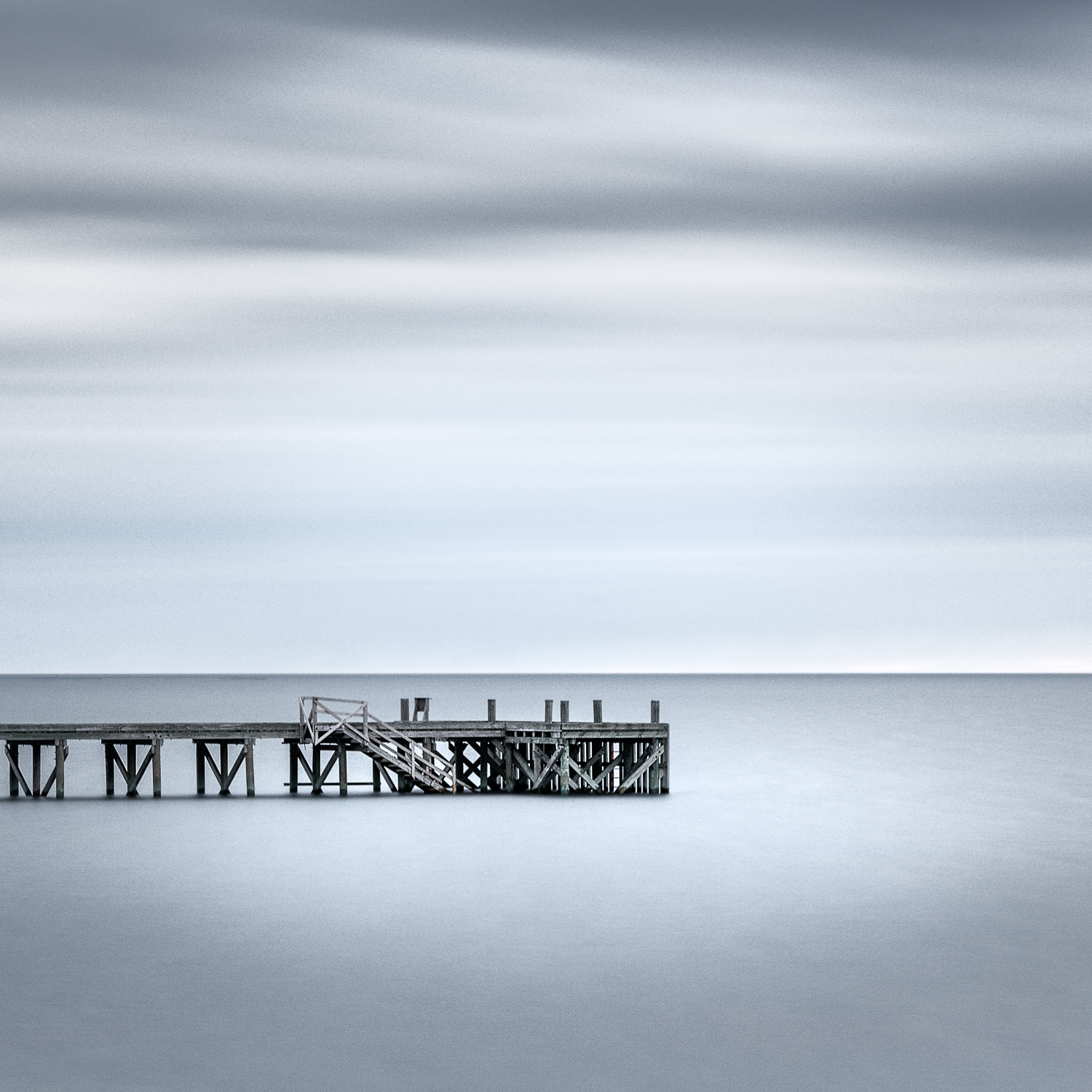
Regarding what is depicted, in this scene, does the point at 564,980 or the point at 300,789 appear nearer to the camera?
the point at 564,980

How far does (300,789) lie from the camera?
179 feet

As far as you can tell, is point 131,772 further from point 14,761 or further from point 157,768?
point 14,761

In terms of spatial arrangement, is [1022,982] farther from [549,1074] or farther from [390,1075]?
[390,1075]

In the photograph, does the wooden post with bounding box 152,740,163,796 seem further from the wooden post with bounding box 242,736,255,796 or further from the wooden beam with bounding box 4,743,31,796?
the wooden beam with bounding box 4,743,31,796

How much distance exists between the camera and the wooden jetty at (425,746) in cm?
4262

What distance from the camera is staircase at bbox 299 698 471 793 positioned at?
140 feet

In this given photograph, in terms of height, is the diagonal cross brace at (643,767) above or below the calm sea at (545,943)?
above

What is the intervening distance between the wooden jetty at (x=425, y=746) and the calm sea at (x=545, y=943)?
2.64ft

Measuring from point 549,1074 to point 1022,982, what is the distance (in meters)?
8.24

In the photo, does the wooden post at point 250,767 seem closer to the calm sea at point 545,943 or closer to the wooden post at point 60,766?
the calm sea at point 545,943

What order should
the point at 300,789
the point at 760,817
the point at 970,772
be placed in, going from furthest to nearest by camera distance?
the point at 970,772 → the point at 300,789 → the point at 760,817

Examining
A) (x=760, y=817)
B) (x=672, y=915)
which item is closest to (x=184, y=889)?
(x=672, y=915)

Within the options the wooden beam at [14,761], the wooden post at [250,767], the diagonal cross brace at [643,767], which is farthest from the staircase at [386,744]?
the wooden beam at [14,761]

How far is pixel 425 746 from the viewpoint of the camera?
1935 inches
